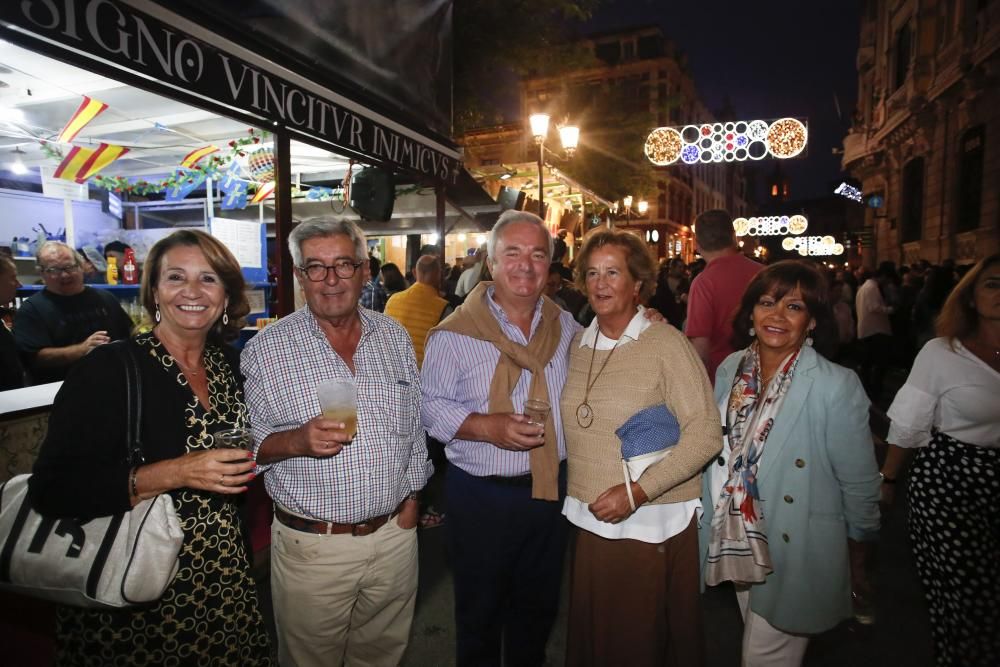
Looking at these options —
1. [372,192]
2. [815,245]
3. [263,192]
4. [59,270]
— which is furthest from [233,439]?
[815,245]

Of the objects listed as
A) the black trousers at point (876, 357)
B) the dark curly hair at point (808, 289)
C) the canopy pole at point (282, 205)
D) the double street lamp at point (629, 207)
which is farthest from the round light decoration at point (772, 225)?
the dark curly hair at point (808, 289)

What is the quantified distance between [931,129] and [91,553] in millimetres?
22562

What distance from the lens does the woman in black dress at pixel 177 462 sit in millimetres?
1617

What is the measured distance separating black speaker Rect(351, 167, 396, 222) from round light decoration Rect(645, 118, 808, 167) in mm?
8257

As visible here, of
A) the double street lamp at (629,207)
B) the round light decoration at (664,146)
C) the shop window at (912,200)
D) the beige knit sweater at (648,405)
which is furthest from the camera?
the shop window at (912,200)

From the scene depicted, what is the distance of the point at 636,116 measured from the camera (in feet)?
64.7

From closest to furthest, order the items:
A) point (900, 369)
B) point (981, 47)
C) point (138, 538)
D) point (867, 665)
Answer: point (138, 538), point (867, 665), point (900, 369), point (981, 47)

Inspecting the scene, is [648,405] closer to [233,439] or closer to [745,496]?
[745,496]

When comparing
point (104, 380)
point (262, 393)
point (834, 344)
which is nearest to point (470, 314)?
point (262, 393)

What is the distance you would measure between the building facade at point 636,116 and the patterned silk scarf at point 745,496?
26.5 ft

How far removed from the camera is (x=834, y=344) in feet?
7.66

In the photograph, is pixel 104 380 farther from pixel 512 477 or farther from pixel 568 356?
pixel 568 356

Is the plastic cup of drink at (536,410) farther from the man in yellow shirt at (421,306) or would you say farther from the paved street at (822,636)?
the man in yellow shirt at (421,306)

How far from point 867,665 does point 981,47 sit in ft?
53.2
